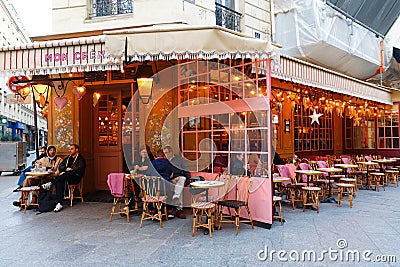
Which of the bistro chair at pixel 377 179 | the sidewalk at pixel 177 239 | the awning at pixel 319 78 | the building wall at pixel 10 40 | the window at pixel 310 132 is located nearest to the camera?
the sidewalk at pixel 177 239

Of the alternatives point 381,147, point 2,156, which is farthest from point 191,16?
point 2,156

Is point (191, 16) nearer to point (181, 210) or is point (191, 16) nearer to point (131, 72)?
point (131, 72)

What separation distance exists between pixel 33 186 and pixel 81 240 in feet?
11.8

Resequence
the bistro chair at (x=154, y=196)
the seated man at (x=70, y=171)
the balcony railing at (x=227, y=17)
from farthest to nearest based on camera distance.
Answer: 1. the balcony railing at (x=227, y=17)
2. the seated man at (x=70, y=171)
3. the bistro chair at (x=154, y=196)

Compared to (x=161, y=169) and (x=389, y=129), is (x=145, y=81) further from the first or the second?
(x=389, y=129)

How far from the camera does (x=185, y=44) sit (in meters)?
5.76

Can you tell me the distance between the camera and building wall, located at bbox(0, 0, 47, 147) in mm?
27591

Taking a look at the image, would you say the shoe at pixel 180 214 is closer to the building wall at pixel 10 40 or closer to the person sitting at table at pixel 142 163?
the person sitting at table at pixel 142 163

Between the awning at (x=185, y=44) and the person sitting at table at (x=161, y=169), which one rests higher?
the awning at (x=185, y=44)

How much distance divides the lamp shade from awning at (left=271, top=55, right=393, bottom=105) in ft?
9.73

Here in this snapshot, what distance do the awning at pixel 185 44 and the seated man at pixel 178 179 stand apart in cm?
220

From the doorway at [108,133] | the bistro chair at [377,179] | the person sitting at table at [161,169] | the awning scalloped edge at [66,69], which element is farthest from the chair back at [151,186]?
the bistro chair at [377,179]

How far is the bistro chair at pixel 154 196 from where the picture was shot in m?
Answer: 6.61

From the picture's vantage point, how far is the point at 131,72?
9.21 meters
